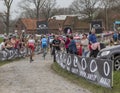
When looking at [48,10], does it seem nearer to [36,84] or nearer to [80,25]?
[80,25]

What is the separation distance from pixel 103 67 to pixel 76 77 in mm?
3627

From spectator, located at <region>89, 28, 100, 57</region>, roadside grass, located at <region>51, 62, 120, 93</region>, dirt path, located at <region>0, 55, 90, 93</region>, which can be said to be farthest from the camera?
spectator, located at <region>89, 28, 100, 57</region>

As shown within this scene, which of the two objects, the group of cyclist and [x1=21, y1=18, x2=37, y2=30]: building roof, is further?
[x1=21, y1=18, x2=37, y2=30]: building roof

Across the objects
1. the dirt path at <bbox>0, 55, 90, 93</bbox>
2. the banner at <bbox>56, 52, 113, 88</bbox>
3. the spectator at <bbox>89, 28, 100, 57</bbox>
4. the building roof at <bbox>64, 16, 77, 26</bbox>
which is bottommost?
the dirt path at <bbox>0, 55, 90, 93</bbox>

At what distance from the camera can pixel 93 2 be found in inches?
3920

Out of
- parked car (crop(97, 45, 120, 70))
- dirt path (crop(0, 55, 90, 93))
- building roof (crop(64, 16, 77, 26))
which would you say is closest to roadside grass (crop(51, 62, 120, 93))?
dirt path (crop(0, 55, 90, 93))

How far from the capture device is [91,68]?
14.5 meters

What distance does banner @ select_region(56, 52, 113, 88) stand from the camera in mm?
12727

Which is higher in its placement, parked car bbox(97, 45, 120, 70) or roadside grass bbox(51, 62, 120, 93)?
parked car bbox(97, 45, 120, 70)

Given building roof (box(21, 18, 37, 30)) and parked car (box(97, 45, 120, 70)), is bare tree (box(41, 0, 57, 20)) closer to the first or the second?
building roof (box(21, 18, 37, 30))

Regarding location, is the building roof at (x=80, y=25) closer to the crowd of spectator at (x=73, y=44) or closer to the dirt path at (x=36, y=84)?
the crowd of spectator at (x=73, y=44)

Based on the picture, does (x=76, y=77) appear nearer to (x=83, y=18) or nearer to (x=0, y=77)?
(x=0, y=77)

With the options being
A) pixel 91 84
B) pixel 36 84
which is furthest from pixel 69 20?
pixel 91 84

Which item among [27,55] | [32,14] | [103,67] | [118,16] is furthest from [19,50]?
[32,14]
